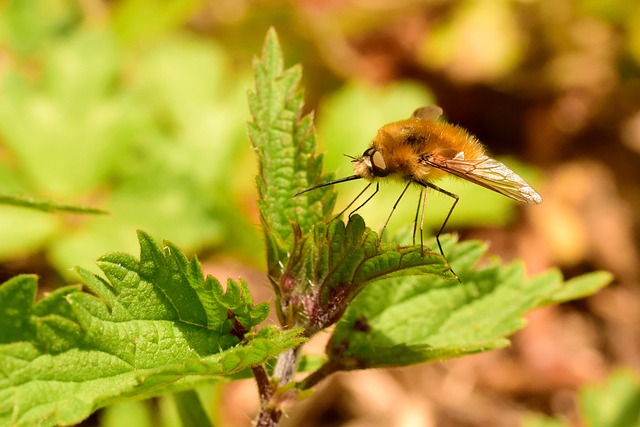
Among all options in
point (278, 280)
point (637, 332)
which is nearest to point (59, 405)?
point (278, 280)

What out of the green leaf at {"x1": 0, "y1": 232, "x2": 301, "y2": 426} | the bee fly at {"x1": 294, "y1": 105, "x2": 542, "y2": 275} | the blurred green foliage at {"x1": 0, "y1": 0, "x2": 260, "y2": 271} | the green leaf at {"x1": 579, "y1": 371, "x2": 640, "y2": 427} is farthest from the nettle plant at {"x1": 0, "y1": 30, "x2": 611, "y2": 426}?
the blurred green foliage at {"x1": 0, "y1": 0, "x2": 260, "y2": 271}

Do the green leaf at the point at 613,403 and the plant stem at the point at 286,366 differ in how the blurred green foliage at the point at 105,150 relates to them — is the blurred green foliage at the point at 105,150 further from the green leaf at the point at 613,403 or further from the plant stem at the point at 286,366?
the plant stem at the point at 286,366

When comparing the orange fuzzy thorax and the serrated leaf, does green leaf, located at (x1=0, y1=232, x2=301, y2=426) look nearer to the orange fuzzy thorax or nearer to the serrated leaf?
the orange fuzzy thorax

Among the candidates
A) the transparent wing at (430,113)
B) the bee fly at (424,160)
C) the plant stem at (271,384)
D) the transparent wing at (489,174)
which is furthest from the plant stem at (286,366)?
the transparent wing at (430,113)

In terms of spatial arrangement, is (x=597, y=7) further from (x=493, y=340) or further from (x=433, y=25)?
(x=493, y=340)

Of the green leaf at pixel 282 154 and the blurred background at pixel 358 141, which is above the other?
the blurred background at pixel 358 141

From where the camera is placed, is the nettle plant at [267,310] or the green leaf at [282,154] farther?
the green leaf at [282,154]

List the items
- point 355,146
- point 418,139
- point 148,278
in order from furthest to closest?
point 355,146 < point 418,139 < point 148,278

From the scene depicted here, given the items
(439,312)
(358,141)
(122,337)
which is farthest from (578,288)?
(358,141)
